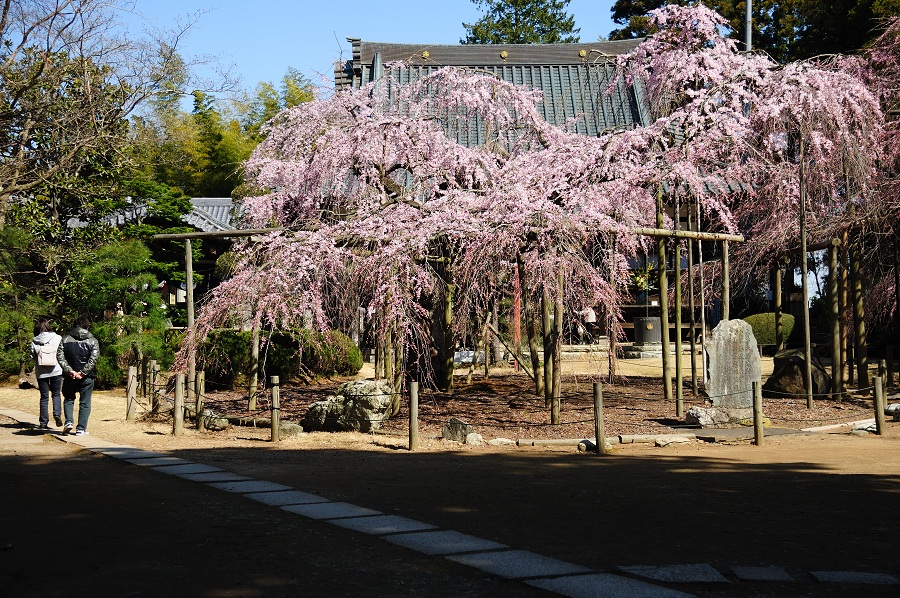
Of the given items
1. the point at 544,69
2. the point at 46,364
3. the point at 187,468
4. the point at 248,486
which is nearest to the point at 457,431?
the point at 187,468

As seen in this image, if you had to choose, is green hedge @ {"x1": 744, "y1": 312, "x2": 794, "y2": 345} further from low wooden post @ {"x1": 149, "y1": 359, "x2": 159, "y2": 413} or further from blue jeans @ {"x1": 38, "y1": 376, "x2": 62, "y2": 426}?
blue jeans @ {"x1": 38, "y1": 376, "x2": 62, "y2": 426}

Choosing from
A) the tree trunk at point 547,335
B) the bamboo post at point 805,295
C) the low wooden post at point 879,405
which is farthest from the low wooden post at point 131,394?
the low wooden post at point 879,405

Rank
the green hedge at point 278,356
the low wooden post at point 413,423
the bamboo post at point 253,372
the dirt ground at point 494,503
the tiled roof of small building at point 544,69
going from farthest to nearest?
the tiled roof of small building at point 544,69 → the green hedge at point 278,356 → the bamboo post at point 253,372 → the low wooden post at point 413,423 → the dirt ground at point 494,503

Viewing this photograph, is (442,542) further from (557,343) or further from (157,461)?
(557,343)

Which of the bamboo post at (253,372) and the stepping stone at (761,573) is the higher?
the bamboo post at (253,372)

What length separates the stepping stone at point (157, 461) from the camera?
10.3 m

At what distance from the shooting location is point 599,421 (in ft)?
36.7

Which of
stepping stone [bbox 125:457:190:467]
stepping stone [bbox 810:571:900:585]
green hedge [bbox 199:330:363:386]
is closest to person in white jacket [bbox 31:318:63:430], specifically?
stepping stone [bbox 125:457:190:467]

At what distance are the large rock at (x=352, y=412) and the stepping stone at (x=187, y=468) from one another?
355 cm

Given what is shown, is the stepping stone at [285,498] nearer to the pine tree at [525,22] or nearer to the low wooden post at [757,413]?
the low wooden post at [757,413]

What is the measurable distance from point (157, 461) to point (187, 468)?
0.77 meters

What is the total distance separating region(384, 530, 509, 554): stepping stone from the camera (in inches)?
238

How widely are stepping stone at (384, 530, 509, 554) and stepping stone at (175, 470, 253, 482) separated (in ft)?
10.5

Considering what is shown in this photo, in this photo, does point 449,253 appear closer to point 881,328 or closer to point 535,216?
point 535,216
